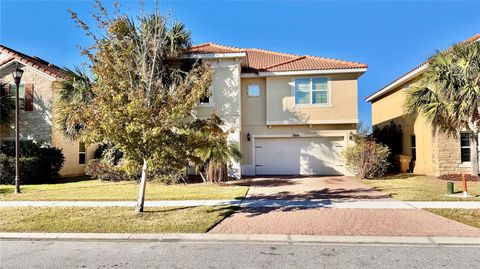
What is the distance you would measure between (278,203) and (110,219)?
4.61 m

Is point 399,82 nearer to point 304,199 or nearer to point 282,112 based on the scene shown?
point 282,112

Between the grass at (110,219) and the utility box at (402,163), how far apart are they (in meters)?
13.3

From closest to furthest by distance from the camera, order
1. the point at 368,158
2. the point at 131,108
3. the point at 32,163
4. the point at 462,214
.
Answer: the point at 131,108 → the point at 462,214 → the point at 368,158 → the point at 32,163

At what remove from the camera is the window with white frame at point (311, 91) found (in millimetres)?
18359

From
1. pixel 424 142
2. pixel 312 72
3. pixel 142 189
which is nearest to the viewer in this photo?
pixel 142 189

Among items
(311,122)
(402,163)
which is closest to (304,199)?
(311,122)

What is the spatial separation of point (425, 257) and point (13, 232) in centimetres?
800

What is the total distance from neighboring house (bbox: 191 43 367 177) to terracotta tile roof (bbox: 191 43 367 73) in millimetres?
53

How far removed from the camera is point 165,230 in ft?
23.8

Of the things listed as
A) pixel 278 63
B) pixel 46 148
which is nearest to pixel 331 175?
pixel 278 63

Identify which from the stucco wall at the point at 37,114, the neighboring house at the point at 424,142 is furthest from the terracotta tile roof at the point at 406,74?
the stucco wall at the point at 37,114

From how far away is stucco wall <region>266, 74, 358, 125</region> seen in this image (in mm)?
18172

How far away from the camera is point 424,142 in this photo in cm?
1753

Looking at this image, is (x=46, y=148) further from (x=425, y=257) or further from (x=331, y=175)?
(x=425, y=257)
